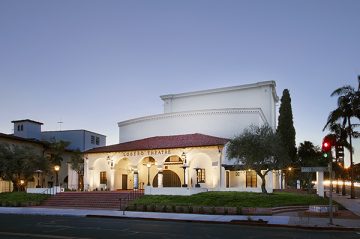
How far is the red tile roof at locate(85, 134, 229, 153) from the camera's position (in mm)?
41475

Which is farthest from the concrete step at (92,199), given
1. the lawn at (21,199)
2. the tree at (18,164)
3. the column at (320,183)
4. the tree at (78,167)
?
the column at (320,183)

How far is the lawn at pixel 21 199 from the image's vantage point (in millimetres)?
36000

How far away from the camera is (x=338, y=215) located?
78.4ft

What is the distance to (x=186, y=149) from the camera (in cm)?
4156

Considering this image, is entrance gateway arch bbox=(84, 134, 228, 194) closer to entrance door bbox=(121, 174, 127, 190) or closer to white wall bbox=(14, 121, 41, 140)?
entrance door bbox=(121, 174, 127, 190)

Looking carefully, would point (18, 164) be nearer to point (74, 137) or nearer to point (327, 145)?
point (74, 137)

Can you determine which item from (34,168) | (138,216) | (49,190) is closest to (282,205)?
(138,216)

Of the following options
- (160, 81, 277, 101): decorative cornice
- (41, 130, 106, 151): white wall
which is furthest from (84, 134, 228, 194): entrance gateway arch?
(41, 130, 106, 151): white wall

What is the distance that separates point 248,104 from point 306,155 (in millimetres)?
22597

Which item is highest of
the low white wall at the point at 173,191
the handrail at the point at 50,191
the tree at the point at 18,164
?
the tree at the point at 18,164

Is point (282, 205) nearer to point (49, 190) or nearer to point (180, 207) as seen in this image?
point (180, 207)

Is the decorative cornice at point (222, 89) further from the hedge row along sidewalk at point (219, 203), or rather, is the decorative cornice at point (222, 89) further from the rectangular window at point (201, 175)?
the hedge row along sidewalk at point (219, 203)

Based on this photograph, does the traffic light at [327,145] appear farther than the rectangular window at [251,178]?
No

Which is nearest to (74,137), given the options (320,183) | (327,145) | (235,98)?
(235,98)
